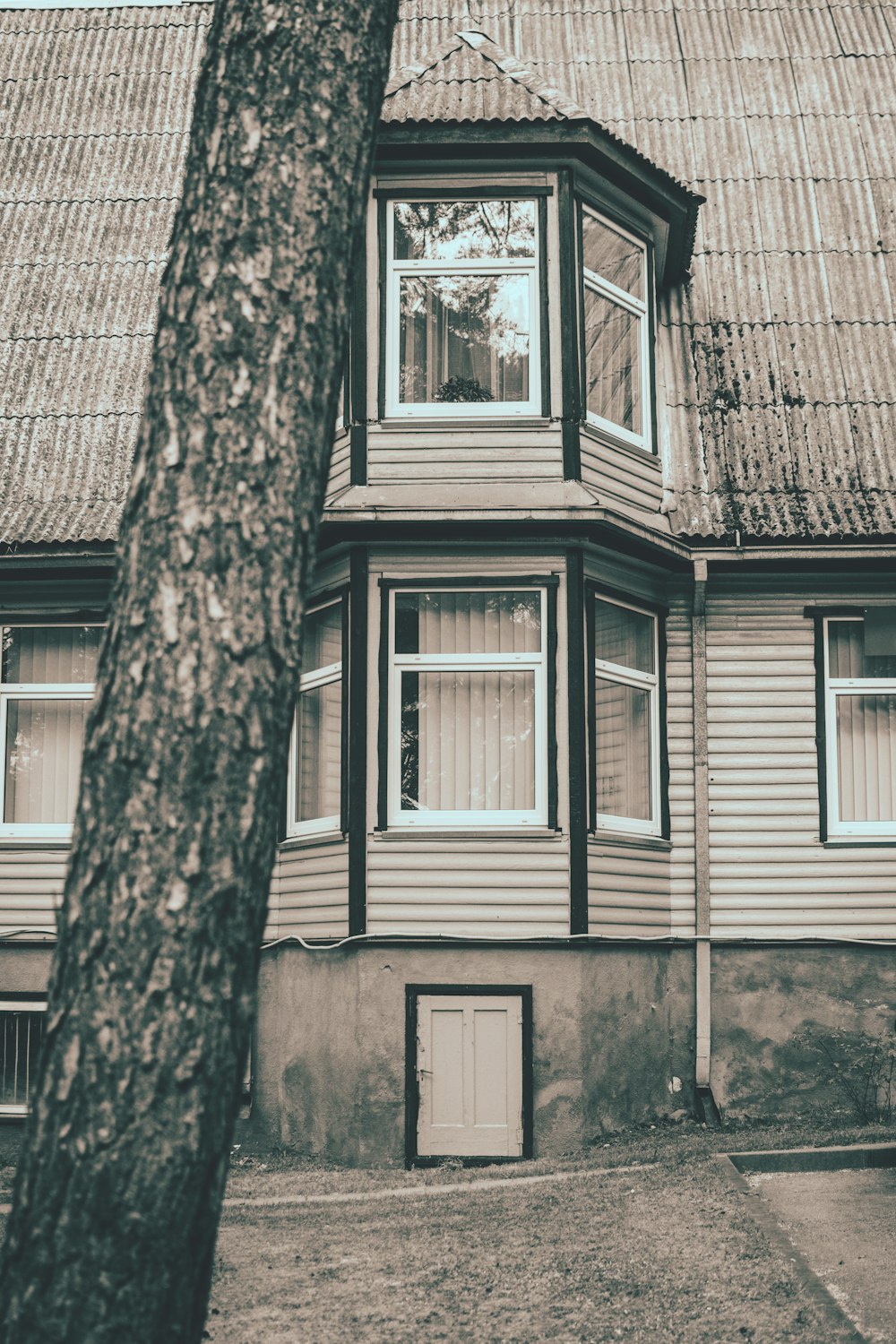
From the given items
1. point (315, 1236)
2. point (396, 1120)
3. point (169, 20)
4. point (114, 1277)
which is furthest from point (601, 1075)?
point (169, 20)

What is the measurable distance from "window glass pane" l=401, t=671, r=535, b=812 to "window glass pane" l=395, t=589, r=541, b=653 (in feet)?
0.77

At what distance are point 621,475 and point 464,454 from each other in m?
1.32

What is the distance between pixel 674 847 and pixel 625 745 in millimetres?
906

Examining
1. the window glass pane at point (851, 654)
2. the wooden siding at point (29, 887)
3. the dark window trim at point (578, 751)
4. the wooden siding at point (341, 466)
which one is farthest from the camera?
the window glass pane at point (851, 654)

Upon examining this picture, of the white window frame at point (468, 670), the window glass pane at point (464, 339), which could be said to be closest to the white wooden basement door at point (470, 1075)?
the white window frame at point (468, 670)

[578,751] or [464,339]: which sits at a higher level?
[464,339]

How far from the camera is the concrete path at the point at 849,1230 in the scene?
6.50 meters

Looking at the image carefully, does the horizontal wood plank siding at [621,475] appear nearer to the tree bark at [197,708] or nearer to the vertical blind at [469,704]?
the vertical blind at [469,704]

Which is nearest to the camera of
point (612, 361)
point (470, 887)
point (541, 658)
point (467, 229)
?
point (470, 887)

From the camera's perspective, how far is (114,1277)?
339 cm

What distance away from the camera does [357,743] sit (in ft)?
37.7

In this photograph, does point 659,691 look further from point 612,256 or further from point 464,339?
point 612,256

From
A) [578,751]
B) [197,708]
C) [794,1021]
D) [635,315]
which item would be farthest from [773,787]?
[197,708]

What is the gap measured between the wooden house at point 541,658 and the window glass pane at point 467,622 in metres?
0.02
